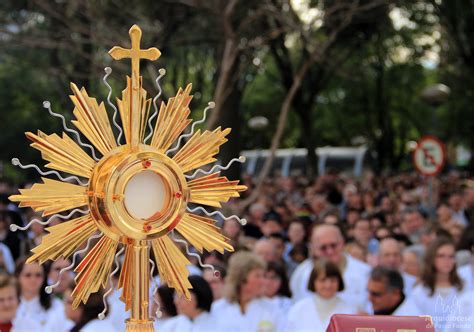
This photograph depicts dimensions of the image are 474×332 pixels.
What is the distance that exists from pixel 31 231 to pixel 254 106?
27.5 m

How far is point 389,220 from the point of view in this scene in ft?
37.6

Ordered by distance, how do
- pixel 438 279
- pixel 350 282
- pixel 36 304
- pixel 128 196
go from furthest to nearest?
1. pixel 350 282
2. pixel 36 304
3. pixel 438 279
4. pixel 128 196

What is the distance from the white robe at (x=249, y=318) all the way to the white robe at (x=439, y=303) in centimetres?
98

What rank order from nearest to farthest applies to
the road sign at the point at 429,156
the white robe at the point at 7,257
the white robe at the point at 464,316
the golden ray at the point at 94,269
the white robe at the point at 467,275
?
the golden ray at the point at 94,269 < the white robe at the point at 464,316 < the white robe at the point at 467,275 < the white robe at the point at 7,257 < the road sign at the point at 429,156

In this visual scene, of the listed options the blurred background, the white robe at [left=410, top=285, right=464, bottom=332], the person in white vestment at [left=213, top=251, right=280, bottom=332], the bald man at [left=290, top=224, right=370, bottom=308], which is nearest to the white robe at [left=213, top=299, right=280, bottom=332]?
the person in white vestment at [left=213, top=251, right=280, bottom=332]

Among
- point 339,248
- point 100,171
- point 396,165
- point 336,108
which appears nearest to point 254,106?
point 336,108

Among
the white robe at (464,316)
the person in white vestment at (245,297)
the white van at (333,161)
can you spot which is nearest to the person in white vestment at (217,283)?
the person in white vestment at (245,297)

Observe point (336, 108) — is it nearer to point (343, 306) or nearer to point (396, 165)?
point (396, 165)

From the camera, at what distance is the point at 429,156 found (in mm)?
13422

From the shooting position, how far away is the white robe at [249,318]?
20.1ft

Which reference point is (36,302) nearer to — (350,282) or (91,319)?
(91,319)

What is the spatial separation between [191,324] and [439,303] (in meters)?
1.65

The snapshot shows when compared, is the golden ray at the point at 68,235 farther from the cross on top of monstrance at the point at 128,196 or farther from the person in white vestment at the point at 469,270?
the person in white vestment at the point at 469,270

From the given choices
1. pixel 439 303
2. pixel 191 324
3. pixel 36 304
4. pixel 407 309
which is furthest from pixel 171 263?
pixel 36 304
